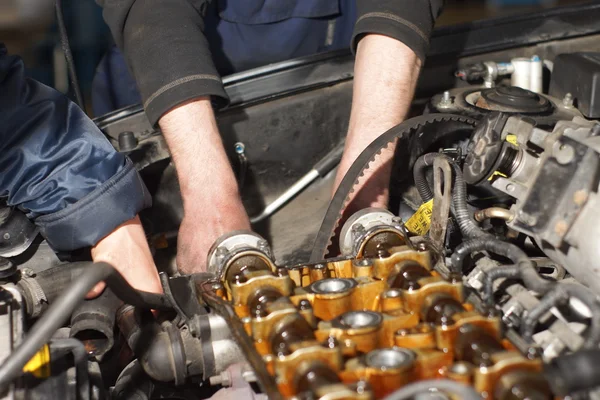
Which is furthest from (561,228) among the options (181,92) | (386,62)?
(181,92)

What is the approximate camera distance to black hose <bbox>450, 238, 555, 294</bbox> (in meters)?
0.81

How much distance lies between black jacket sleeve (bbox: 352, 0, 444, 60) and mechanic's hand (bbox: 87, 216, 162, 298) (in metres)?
0.62

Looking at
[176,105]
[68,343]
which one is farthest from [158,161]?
[68,343]

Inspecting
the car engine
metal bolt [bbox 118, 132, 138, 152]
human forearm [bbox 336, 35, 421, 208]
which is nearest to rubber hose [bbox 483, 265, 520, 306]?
the car engine

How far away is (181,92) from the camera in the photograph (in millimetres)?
1366

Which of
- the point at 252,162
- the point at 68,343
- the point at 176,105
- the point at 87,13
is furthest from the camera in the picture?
the point at 87,13

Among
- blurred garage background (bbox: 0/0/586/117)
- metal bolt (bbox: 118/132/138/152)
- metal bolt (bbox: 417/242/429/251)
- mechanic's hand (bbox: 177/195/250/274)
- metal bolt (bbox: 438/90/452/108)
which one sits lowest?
blurred garage background (bbox: 0/0/586/117)

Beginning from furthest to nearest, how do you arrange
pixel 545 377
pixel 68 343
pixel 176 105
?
1. pixel 176 105
2. pixel 68 343
3. pixel 545 377

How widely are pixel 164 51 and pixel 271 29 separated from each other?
0.46m

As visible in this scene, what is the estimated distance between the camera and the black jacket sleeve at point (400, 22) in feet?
4.73

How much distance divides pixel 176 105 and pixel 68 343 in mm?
647

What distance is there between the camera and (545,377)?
26.9 inches

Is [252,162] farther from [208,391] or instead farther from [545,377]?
[545,377]

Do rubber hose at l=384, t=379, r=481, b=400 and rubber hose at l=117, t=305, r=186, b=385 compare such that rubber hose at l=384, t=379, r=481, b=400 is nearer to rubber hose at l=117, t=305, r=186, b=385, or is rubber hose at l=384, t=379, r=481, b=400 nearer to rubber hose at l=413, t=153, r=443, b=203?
rubber hose at l=117, t=305, r=186, b=385
